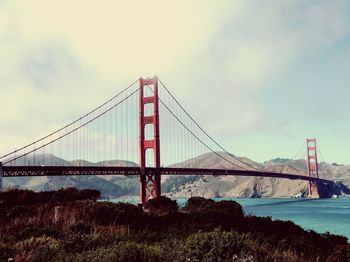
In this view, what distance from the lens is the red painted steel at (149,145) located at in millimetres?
66650

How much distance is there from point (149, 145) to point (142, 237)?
58638 mm

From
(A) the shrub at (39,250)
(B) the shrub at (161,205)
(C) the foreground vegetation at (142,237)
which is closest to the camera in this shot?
(C) the foreground vegetation at (142,237)

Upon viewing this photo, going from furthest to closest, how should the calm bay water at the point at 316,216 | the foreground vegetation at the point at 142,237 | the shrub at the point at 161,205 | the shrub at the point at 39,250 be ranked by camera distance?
1. the calm bay water at the point at 316,216
2. the shrub at the point at 161,205
3. the shrub at the point at 39,250
4. the foreground vegetation at the point at 142,237

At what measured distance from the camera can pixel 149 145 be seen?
7238 centimetres

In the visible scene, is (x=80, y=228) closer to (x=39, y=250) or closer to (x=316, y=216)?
(x=39, y=250)

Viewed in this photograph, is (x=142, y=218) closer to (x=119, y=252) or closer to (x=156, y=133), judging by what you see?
(x=119, y=252)

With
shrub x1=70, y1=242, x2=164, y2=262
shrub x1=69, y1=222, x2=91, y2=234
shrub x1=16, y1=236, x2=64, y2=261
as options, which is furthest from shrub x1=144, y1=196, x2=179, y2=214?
shrub x1=70, y1=242, x2=164, y2=262

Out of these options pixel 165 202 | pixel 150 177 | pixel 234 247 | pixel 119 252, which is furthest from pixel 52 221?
pixel 150 177

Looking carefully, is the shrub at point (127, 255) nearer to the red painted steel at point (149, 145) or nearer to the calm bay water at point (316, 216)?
the calm bay water at point (316, 216)

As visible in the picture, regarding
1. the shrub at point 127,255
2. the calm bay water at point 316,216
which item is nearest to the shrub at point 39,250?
the shrub at point 127,255

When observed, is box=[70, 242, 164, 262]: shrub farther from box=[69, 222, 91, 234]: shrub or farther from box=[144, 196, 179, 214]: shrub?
box=[144, 196, 179, 214]: shrub

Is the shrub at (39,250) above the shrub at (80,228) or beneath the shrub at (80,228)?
beneath

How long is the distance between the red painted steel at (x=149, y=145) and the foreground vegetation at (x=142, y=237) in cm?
4230

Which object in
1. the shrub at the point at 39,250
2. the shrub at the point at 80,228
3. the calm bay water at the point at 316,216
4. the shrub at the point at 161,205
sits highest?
the shrub at the point at 161,205
